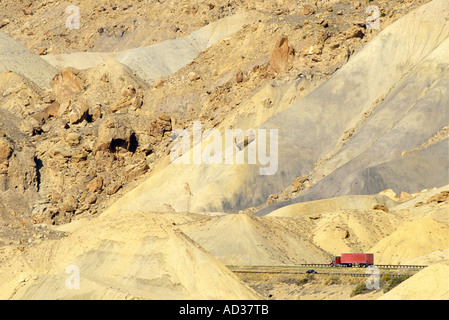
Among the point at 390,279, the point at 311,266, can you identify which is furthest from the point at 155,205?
the point at 390,279

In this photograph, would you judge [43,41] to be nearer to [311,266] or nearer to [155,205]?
[155,205]

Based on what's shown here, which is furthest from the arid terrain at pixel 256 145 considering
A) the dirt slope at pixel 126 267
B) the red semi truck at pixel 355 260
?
the red semi truck at pixel 355 260

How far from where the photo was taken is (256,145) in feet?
261

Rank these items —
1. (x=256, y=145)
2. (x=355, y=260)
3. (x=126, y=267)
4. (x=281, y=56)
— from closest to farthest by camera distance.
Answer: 1. (x=126, y=267)
2. (x=355, y=260)
3. (x=256, y=145)
4. (x=281, y=56)

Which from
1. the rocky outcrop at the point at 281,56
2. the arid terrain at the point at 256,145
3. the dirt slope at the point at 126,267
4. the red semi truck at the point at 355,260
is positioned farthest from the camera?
the rocky outcrop at the point at 281,56

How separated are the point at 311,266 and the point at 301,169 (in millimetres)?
29830

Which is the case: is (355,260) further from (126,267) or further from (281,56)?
(281,56)

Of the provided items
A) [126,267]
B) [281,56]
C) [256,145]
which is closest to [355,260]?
[126,267]

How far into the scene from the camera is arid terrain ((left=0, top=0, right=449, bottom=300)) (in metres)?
52.6

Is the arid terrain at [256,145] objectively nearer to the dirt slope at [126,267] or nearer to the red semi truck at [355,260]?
the dirt slope at [126,267]

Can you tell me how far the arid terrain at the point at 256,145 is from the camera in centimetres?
5262

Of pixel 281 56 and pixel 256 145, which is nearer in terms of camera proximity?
pixel 256 145

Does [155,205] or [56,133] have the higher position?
[56,133]

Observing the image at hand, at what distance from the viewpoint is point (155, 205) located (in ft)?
250
